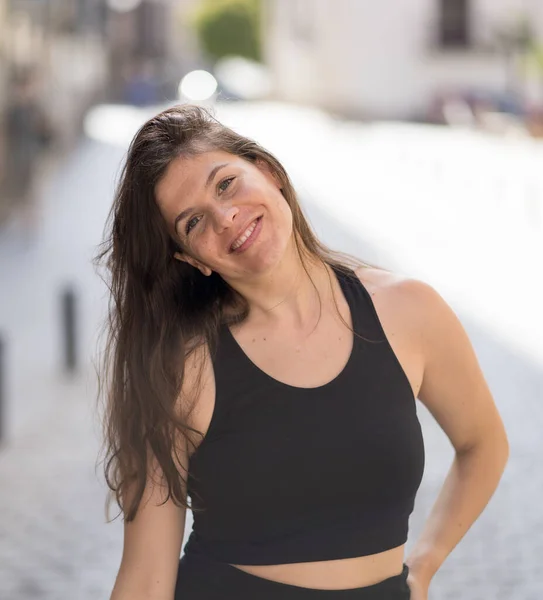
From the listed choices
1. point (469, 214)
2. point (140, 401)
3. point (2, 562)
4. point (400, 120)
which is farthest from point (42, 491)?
point (400, 120)

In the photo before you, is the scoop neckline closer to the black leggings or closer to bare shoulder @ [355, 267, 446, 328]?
bare shoulder @ [355, 267, 446, 328]

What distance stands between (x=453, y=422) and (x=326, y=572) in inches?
17.8

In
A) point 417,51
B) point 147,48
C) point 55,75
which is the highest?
point 55,75

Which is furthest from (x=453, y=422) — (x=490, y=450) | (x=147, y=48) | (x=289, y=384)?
(x=147, y=48)

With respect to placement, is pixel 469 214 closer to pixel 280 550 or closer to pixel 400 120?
pixel 280 550

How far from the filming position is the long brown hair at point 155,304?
6.85 feet

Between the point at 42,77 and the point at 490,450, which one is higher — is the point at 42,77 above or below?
below

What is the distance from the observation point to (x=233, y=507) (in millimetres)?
2049

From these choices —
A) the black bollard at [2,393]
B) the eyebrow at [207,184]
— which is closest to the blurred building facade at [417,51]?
the black bollard at [2,393]

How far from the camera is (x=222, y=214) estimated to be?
207 centimetres

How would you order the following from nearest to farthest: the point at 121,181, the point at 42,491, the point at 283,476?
1. the point at 283,476
2. the point at 121,181
3. the point at 42,491

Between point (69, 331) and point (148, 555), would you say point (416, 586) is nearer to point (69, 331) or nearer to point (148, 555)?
point (148, 555)

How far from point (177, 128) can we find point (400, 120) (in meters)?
38.3

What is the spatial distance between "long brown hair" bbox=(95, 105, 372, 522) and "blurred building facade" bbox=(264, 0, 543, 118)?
37214 mm
